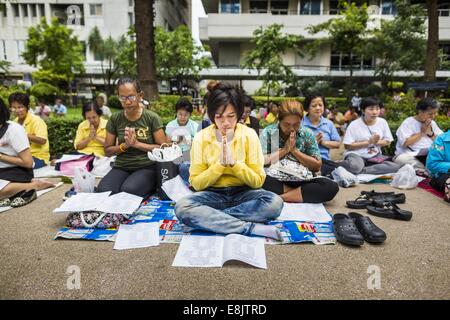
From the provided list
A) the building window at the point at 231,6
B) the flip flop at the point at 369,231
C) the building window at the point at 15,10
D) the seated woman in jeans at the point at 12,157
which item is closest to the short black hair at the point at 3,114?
the seated woman in jeans at the point at 12,157

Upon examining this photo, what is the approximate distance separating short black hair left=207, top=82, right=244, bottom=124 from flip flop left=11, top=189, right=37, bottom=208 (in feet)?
9.47

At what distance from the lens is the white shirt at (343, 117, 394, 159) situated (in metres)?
5.77

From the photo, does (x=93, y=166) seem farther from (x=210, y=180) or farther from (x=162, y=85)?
(x=162, y=85)

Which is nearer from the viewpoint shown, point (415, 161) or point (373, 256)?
point (373, 256)

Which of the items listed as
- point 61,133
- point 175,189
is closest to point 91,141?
point 61,133

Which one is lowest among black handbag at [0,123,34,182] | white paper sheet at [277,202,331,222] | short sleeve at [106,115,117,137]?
white paper sheet at [277,202,331,222]

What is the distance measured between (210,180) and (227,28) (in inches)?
1087

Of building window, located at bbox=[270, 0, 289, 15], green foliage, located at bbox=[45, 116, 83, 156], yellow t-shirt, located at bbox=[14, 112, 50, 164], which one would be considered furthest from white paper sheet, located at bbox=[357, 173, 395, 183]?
building window, located at bbox=[270, 0, 289, 15]

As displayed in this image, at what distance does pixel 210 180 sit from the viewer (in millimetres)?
3074

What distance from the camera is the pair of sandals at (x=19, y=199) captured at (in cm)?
400

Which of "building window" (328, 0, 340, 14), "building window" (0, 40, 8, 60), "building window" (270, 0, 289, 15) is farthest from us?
"building window" (0, 40, 8, 60)

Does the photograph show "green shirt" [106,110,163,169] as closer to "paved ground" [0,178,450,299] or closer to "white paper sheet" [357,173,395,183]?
"paved ground" [0,178,450,299]

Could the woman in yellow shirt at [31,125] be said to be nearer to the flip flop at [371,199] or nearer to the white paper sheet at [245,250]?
the white paper sheet at [245,250]
